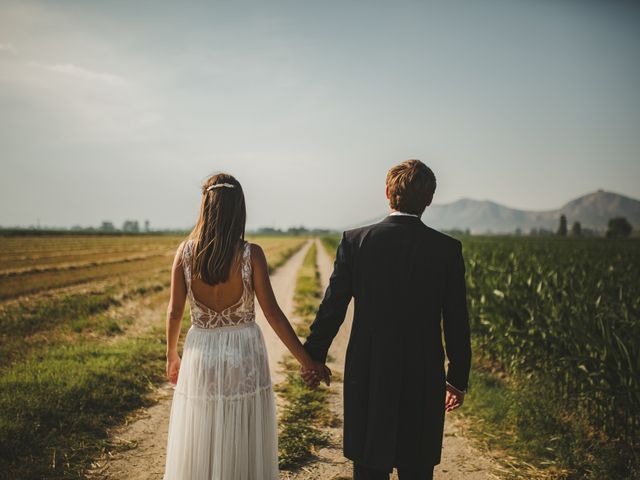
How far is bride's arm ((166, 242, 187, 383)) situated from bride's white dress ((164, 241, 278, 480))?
63 millimetres

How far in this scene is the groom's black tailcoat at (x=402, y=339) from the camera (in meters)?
2.53

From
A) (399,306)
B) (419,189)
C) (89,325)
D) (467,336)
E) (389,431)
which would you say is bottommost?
(89,325)

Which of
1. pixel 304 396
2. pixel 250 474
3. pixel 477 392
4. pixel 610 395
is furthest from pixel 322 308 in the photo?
pixel 477 392

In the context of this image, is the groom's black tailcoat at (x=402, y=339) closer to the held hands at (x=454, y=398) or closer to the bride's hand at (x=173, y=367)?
the held hands at (x=454, y=398)

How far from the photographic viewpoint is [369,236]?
2.64 meters

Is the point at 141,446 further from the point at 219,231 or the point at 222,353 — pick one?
the point at 219,231

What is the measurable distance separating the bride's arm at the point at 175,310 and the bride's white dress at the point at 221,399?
63mm

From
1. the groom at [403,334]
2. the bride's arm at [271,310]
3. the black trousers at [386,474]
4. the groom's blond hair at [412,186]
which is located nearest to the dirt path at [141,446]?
the bride's arm at [271,310]

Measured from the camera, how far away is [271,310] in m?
2.98

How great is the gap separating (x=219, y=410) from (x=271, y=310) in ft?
2.59

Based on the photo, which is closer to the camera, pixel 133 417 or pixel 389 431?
pixel 389 431

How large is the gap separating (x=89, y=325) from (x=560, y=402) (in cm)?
1006

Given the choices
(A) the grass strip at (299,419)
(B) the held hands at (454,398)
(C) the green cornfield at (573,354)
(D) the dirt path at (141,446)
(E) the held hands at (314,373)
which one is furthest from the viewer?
(C) the green cornfield at (573,354)

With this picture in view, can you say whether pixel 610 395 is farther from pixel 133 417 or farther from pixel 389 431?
pixel 133 417
